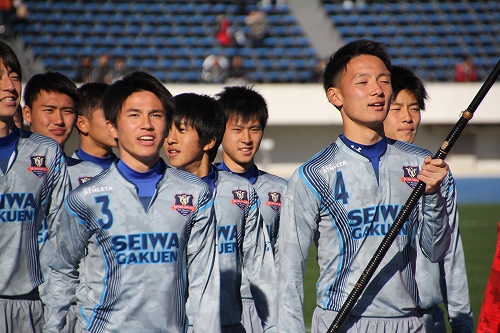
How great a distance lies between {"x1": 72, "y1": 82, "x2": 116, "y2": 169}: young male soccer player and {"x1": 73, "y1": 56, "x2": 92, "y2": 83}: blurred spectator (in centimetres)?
1457

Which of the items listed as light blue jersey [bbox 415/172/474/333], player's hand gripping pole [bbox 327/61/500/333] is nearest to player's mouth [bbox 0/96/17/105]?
player's hand gripping pole [bbox 327/61/500/333]

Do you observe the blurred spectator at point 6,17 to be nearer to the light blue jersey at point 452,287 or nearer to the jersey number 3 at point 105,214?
the jersey number 3 at point 105,214

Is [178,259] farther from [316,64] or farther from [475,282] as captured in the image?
[316,64]

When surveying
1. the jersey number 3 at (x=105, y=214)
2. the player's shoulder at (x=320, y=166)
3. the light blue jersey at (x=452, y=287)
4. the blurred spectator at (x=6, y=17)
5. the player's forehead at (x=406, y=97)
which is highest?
the blurred spectator at (x=6, y=17)

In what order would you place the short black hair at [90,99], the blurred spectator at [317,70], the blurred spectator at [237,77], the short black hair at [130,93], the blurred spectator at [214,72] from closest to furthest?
1. the short black hair at [130,93]
2. the short black hair at [90,99]
3. the blurred spectator at [214,72]
4. the blurred spectator at [237,77]
5. the blurred spectator at [317,70]

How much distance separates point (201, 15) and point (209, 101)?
21.0 m

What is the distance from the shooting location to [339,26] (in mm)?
24781

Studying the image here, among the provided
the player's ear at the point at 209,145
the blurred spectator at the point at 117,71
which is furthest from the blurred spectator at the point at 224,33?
the player's ear at the point at 209,145

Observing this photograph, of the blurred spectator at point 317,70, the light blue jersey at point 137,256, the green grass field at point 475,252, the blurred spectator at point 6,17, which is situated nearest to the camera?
the light blue jersey at point 137,256

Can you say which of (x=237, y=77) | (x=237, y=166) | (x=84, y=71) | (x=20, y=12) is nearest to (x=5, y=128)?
(x=237, y=166)

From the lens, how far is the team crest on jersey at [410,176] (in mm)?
→ 3176

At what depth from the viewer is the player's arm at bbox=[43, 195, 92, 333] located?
3.05 meters

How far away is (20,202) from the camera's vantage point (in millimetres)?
3822

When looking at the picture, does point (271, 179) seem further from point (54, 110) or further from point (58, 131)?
point (54, 110)
